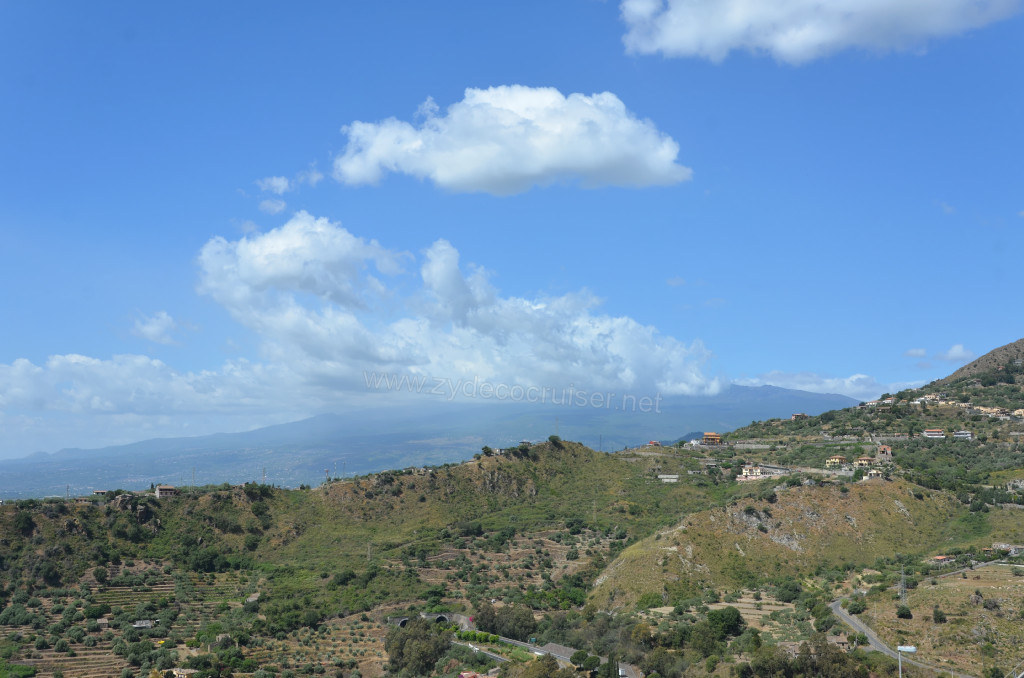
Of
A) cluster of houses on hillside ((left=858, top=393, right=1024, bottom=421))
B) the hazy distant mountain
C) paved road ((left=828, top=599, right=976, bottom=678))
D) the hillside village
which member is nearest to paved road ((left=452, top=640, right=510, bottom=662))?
the hillside village

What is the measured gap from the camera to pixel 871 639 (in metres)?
46.1

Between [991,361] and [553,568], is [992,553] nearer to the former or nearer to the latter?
[553,568]

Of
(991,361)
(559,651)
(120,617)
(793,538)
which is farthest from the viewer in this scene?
(991,361)

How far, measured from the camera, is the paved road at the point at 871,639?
4044 centimetres

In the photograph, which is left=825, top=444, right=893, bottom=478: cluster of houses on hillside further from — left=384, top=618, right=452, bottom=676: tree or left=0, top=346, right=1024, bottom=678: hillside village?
left=384, top=618, right=452, bottom=676: tree

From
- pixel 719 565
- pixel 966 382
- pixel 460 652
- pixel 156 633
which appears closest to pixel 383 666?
pixel 460 652

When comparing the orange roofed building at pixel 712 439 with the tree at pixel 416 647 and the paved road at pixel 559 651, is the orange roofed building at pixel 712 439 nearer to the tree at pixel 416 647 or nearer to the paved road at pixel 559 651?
the paved road at pixel 559 651

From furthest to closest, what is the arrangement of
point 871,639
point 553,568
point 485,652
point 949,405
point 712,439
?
point 712,439, point 949,405, point 553,568, point 485,652, point 871,639

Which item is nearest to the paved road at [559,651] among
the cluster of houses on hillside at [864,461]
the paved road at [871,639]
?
the paved road at [871,639]

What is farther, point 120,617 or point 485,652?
point 120,617

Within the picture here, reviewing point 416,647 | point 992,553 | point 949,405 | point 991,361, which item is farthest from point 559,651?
point 991,361

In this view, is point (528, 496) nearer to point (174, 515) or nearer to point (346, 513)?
point (346, 513)

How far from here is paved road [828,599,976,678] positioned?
40.4m

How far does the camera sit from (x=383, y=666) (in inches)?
2103
